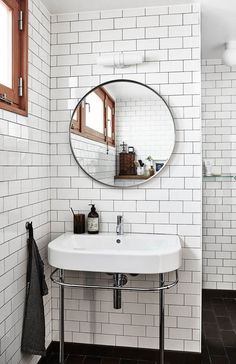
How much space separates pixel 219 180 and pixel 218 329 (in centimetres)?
143

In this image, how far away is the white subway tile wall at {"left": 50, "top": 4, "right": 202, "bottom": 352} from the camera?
2414 mm

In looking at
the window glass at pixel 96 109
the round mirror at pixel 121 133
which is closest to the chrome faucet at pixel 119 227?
the round mirror at pixel 121 133

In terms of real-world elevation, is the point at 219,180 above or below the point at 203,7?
below

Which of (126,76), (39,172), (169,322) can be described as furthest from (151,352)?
(126,76)

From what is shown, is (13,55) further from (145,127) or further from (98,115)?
(145,127)

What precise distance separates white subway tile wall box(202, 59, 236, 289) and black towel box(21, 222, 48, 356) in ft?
6.55

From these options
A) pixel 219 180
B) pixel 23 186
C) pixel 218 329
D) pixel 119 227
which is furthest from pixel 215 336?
pixel 23 186

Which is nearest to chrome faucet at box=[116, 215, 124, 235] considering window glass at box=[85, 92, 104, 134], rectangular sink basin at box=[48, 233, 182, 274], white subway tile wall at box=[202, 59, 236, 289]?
rectangular sink basin at box=[48, 233, 182, 274]

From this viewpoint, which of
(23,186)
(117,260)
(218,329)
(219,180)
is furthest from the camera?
(219,180)

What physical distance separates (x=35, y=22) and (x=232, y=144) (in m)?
2.23

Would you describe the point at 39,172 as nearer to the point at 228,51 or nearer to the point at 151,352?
the point at 151,352

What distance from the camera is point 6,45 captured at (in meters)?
2.03

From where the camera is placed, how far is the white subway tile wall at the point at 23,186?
74.8 inches

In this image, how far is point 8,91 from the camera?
6.50ft
